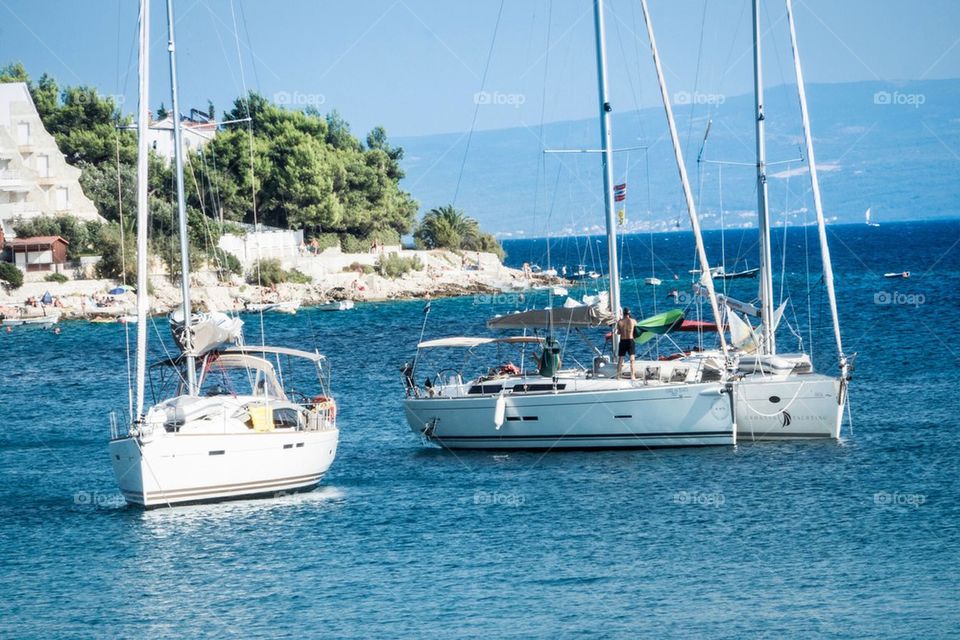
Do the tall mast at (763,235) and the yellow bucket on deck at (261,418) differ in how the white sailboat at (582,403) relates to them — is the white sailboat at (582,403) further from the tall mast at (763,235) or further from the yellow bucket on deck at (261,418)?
the yellow bucket on deck at (261,418)

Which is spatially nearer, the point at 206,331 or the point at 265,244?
the point at 206,331

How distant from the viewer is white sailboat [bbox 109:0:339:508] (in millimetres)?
28672

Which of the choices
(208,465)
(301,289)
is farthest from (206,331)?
(301,289)

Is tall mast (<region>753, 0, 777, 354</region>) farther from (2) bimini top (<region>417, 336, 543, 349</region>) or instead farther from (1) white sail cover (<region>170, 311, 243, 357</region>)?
(1) white sail cover (<region>170, 311, 243, 357</region>)

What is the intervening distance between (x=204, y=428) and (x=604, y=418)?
11.0m

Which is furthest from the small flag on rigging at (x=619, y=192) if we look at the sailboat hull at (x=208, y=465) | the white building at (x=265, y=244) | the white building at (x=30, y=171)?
the white building at (x=30, y=171)

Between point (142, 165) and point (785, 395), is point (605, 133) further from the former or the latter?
point (142, 165)

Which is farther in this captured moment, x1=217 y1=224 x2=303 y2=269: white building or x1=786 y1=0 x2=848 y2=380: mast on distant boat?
x1=217 y1=224 x2=303 y2=269: white building

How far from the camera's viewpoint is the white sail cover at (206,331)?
3175cm

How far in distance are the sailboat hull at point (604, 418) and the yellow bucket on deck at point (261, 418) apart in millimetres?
7353

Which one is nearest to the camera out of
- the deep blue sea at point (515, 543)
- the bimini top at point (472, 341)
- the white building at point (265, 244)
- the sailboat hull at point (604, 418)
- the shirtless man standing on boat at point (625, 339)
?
the deep blue sea at point (515, 543)

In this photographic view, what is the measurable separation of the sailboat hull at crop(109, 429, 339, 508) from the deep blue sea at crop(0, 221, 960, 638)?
17.6 inches

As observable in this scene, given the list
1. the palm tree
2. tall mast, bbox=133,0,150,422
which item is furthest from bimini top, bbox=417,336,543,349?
the palm tree

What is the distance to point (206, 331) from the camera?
31.8m
